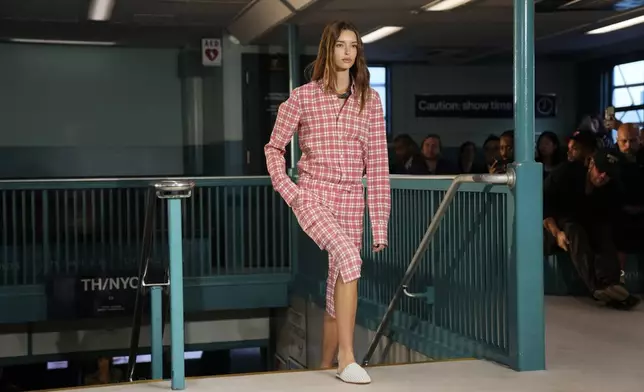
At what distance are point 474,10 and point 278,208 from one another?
2.92 m

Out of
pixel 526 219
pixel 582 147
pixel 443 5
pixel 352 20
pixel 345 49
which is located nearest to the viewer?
pixel 345 49

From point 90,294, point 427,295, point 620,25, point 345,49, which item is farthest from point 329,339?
point 620,25

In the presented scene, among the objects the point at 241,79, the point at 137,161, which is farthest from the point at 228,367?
the point at 241,79

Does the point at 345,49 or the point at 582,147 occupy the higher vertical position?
the point at 345,49

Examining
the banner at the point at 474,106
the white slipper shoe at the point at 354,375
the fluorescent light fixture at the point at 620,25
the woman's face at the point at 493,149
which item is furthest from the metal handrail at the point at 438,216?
the banner at the point at 474,106

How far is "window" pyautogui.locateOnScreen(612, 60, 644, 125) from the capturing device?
547 inches

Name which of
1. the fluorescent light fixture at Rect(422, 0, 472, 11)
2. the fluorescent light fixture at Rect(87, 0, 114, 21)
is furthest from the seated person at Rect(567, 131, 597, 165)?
the fluorescent light fixture at Rect(87, 0, 114, 21)

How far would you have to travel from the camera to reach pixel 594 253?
7.15 meters

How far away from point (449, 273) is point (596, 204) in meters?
2.26

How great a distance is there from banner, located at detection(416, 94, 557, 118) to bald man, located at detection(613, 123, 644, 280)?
779 centimetres

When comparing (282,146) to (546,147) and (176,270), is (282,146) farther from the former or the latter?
(546,147)

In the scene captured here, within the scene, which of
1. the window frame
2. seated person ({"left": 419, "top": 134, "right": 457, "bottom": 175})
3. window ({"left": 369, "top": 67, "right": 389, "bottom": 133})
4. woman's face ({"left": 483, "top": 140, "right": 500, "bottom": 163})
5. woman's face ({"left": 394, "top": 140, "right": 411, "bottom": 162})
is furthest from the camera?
window ({"left": 369, "top": 67, "right": 389, "bottom": 133})

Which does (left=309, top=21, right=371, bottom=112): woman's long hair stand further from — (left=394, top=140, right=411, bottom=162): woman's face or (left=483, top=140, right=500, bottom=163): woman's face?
(left=394, top=140, right=411, bottom=162): woman's face

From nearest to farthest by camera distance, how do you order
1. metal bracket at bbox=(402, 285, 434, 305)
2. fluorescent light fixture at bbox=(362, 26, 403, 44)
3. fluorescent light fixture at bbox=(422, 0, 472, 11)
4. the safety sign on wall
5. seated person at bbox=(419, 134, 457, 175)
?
metal bracket at bbox=(402, 285, 434, 305), seated person at bbox=(419, 134, 457, 175), fluorescent light fixture at bbox=(422, 0, 472, 11), fluorescent light fixture at bbox=(362, 26, 403, 44), the safety sign on wall
